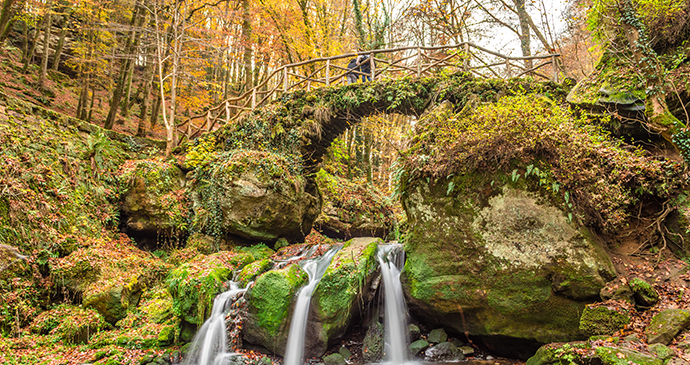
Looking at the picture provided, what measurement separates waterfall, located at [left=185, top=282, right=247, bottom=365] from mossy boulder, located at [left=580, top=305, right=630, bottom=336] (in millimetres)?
5847

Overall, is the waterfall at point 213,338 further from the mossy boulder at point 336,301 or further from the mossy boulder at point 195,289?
the mossy boulder at point 336,301

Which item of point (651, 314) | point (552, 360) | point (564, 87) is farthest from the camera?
point (564, 87)

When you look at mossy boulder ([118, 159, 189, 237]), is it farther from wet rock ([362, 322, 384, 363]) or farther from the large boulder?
wet rock ([362, 322, 384, 363])

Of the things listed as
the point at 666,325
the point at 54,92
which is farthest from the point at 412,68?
the point at 54,92

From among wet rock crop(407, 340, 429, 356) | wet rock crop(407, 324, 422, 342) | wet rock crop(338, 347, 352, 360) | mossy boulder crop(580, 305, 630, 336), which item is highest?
mossy boulder crop(580, 305, 630, 336)

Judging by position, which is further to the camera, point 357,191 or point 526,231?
point 357,191

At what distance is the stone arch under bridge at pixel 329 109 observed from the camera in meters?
9.56

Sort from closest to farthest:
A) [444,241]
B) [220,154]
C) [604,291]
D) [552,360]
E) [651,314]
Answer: [552,360] < [651,314] < [604,291] < [444,241] < [220,154]

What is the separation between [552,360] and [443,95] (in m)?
7.10

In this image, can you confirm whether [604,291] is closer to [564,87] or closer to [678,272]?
[678,272]

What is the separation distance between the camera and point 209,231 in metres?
9.68

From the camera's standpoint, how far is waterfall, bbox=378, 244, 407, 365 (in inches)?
250

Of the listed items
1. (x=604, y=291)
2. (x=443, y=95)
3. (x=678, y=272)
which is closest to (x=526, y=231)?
(x=604, y=291)

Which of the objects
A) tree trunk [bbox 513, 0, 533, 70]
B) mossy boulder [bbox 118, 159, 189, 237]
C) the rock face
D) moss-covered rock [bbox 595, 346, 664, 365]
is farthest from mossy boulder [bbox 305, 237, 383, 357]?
tree trunk [bbox 513, 0, 533, 70]
